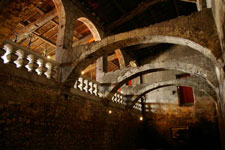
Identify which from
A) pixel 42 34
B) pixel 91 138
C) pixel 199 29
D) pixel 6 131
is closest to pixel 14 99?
pixel 6 131

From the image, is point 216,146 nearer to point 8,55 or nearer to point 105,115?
point 105,115

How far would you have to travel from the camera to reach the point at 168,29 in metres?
4.23

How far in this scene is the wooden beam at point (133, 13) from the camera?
844 centimetres

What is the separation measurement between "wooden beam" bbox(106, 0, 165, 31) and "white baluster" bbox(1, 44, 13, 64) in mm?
5859

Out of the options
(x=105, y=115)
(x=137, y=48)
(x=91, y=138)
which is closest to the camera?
(x=91, y=138)

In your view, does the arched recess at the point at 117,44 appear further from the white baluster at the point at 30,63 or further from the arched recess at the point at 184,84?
the arched recess at the point at 184,84

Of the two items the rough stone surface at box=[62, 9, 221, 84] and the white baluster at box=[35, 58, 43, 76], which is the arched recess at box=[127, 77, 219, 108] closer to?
the rough stone surface at box=[62, 9, 221, 84]

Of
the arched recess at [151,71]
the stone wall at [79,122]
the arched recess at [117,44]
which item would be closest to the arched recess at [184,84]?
the stone wall at [79,122]

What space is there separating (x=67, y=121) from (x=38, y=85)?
1511 mm

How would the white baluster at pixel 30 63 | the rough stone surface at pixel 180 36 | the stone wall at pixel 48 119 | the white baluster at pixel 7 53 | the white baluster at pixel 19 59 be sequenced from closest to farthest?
the rough stone surface at pixel 180 36 < the stone wall at pixel 48 119 < the white baluster at pixel 7 53 < the white baluster at pixel 19 59 < the white baluster at pixel 30 63

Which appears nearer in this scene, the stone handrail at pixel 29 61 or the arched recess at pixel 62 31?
the stone handrail at pixel 29 61

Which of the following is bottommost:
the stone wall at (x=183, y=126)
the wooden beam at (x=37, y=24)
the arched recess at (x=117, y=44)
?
the stone wall at (x=183, y=126)

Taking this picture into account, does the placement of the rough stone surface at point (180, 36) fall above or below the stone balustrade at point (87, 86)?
above

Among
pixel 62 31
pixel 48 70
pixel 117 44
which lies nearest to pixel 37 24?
pixel 62 31
